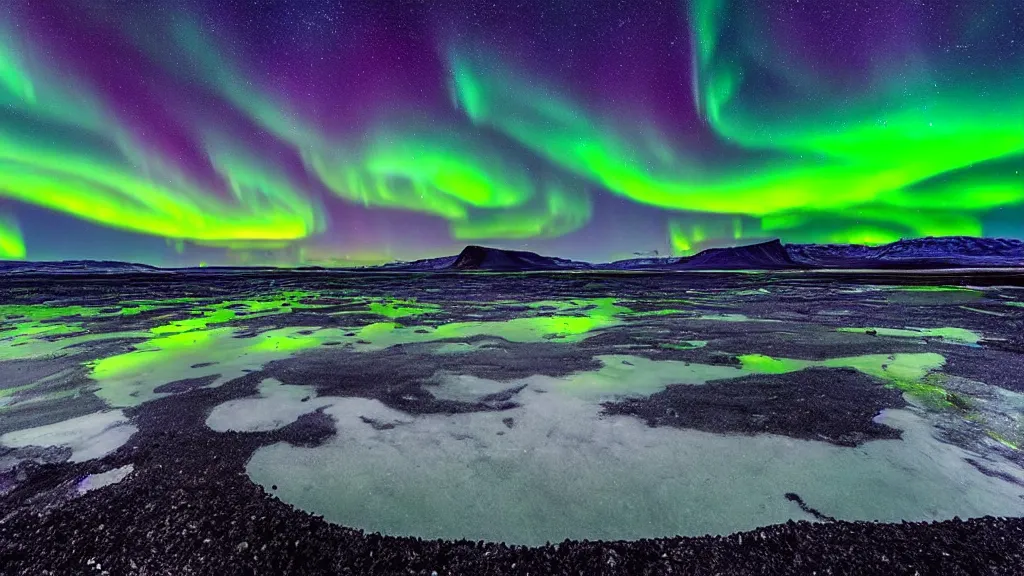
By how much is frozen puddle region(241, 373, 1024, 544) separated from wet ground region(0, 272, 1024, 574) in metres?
0.02

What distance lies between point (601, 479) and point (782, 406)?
2968 mm

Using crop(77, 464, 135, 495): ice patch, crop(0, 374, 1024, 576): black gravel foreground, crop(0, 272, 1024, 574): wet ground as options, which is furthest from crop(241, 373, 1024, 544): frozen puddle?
crop(77, 464, 135, 495): ice patch

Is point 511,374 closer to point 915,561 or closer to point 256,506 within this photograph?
Result: point 256,506

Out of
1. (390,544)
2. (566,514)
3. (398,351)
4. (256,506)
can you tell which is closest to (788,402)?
(566,514)

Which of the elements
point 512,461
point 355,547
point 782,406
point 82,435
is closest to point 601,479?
point 512,461

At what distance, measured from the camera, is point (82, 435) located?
4.08 m

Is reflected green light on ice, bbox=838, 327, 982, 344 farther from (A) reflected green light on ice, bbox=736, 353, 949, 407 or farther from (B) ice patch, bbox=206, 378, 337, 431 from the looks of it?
(B) ice patch, bbox=206, 378, 337, 431

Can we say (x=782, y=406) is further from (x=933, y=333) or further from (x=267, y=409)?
(x=933, y=333)

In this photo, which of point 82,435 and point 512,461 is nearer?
point 512,461

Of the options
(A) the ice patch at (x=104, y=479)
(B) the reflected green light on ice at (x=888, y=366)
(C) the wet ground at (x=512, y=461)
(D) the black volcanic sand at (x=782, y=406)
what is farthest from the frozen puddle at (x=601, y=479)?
(B) the reflected green light on ice at (x=888, y=366)

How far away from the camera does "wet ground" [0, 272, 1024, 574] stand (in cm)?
246

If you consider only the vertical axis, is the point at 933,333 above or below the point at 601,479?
above

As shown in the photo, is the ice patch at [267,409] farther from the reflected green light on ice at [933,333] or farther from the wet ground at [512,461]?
the reflected green light on ice at [933,333]

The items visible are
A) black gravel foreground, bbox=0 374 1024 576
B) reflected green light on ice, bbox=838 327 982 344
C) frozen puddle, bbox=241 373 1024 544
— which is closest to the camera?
black gravel foreground, bbox=0 374 1024 576
